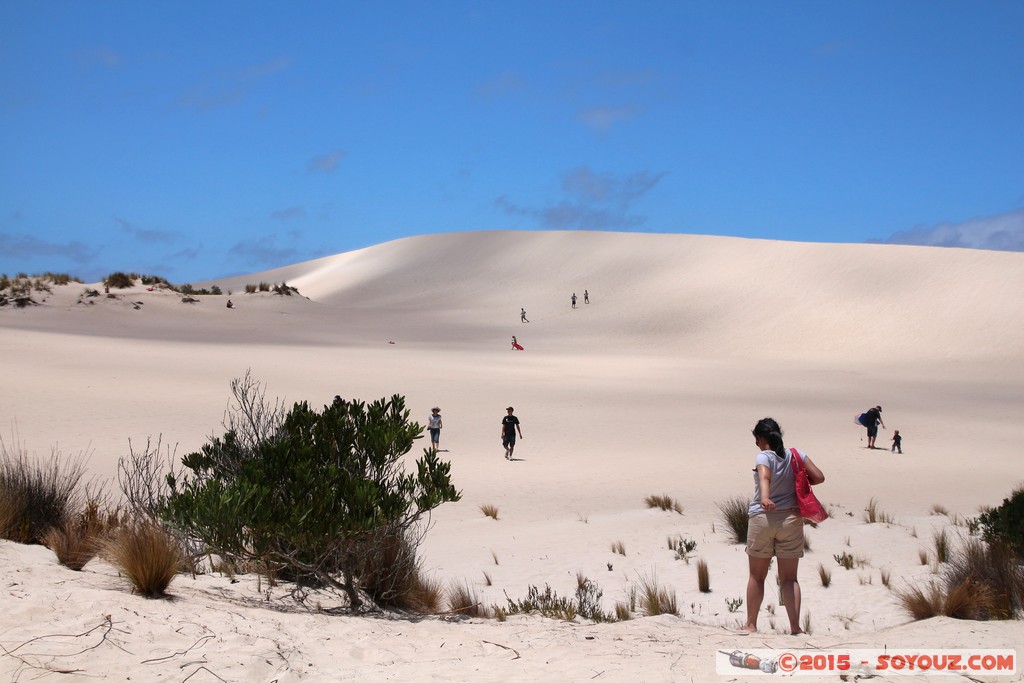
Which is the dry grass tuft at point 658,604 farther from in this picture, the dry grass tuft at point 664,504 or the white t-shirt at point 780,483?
the dry grass tuft at point 664,504

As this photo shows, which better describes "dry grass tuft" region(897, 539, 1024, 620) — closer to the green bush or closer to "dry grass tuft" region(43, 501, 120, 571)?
the green bush

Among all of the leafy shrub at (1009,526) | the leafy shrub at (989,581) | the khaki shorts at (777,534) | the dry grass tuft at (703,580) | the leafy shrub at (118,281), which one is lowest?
the dry grass tuft at (703,580)

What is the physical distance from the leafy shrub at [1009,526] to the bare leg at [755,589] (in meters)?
3.22

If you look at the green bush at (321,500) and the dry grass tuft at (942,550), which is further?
the dry grass tuft at (942,550)

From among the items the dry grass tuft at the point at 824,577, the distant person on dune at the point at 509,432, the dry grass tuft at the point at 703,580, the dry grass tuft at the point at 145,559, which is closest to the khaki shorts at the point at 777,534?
the dry grass tuft at the point at 703,580

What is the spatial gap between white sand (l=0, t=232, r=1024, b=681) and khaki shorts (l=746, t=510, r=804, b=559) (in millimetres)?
681

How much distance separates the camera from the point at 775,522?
5.98 m

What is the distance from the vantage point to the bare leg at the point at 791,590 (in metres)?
5.98

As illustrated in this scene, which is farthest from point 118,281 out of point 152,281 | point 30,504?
point 30,504

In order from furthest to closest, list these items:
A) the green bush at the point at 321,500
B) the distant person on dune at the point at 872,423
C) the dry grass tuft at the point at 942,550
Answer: the distant person on dune at the point at 872,423
the dry grass tuft at the point at 942,550
the green bush at the point at 321,500

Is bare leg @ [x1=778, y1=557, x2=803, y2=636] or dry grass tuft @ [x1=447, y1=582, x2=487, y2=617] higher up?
bare leg @ [x1=778, y1=557, x2=803, y2=636]

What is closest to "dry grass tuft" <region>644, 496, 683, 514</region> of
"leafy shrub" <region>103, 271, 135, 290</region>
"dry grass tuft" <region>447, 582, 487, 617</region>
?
"dry grass tuft" <region>447, 582, 487, 617</region>

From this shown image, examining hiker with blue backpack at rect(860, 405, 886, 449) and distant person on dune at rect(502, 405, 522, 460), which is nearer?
distant person on dune at rect(502, 405, 522, 460)

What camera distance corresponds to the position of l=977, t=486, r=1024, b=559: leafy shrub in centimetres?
791
